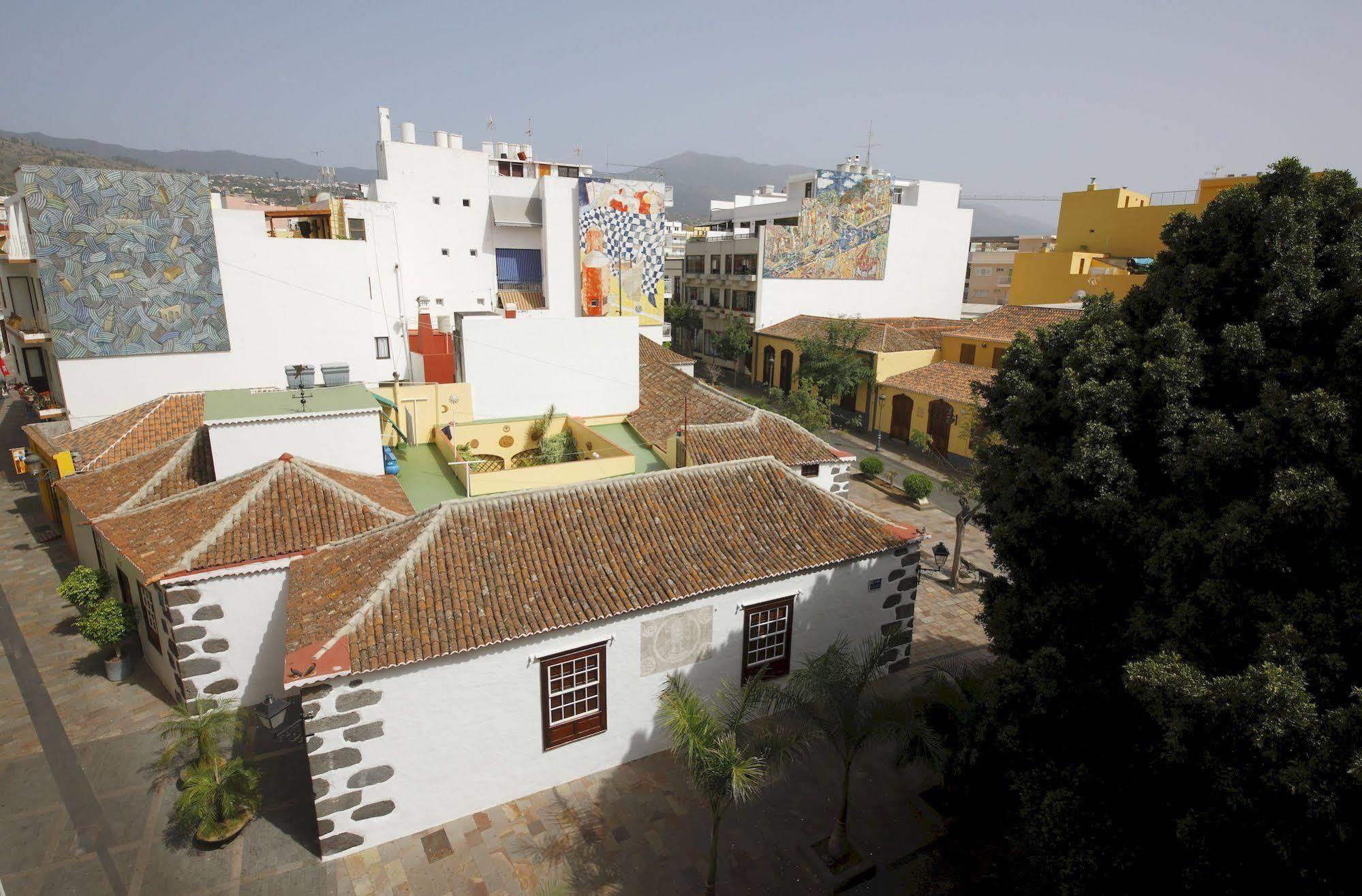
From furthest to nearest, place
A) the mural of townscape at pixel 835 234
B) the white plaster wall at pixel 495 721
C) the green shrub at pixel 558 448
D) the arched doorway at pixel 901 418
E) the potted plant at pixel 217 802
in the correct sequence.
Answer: the mural of townscape at pixel 835 234
the arched doorway at pixel 901 418
the green shrub at pixel 558 448
the potted plant at pixel 217 802
the white plaster wall at pixel 495 721

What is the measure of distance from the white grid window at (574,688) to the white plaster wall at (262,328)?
17.4 m

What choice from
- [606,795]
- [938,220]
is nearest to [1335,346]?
[606,795]

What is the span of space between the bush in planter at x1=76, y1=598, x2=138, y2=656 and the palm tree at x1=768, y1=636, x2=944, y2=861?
14.0 meters

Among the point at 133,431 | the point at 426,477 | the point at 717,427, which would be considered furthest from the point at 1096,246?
the point at 133,431

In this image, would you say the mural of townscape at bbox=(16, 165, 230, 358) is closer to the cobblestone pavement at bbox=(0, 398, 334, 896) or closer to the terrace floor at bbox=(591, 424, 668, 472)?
the cobblestone pavement at bbox=(0, 398, 334, 896)

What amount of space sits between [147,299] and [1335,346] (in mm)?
26757

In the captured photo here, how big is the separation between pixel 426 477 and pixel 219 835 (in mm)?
10296

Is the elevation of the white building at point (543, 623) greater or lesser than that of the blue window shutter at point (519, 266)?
lesser

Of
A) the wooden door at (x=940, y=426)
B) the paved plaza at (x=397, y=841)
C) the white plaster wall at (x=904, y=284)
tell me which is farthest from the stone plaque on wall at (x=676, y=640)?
the white plaster wall at (x=904, y=284)

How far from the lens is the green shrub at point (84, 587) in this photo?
51.8 feet

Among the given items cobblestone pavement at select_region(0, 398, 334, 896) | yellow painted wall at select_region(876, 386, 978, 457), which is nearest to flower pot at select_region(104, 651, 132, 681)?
cobblestone pavement at select_region(0, 398, 334, 896)

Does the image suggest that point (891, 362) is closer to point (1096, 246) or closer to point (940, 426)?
point (940, 426)

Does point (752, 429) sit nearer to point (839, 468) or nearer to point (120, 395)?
point (839, 468)

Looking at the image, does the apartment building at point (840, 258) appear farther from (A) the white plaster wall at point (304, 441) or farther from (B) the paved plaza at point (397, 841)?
(B) the paved plaza at point (397, 841)
